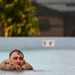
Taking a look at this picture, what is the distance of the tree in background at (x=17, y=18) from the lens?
14.2m

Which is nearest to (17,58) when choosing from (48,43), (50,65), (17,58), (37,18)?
(17,58)

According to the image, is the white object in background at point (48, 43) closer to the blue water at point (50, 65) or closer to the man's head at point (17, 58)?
the blue water at point (50, 65)

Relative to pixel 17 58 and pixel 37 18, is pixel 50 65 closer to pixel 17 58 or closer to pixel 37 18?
pixel 17 58

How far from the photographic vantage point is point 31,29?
1422 centimetres

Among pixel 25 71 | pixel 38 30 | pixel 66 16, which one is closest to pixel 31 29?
pixel 38 30

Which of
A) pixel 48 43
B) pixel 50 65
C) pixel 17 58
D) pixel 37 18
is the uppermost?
pixel 37 18

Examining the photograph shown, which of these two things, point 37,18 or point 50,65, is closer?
point 50,65

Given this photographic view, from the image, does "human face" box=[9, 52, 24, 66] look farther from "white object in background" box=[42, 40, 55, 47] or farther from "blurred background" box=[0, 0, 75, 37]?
"blurred background" box=[0, 0, 75, 37]

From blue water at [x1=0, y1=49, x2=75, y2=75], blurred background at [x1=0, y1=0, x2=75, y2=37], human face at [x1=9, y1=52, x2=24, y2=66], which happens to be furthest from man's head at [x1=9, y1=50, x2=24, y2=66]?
blurred background at [x1=0, y1=0, x2=75, y2=37]

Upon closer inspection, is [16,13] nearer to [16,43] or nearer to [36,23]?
[36,23]

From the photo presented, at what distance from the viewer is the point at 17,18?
14.5 meters

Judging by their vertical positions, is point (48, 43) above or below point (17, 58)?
above

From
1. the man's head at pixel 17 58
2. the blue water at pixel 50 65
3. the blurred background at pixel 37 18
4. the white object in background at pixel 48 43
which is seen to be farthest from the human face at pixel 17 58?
the blurred background at pixel 37 18

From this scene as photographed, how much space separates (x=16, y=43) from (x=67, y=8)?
2.36 meters
